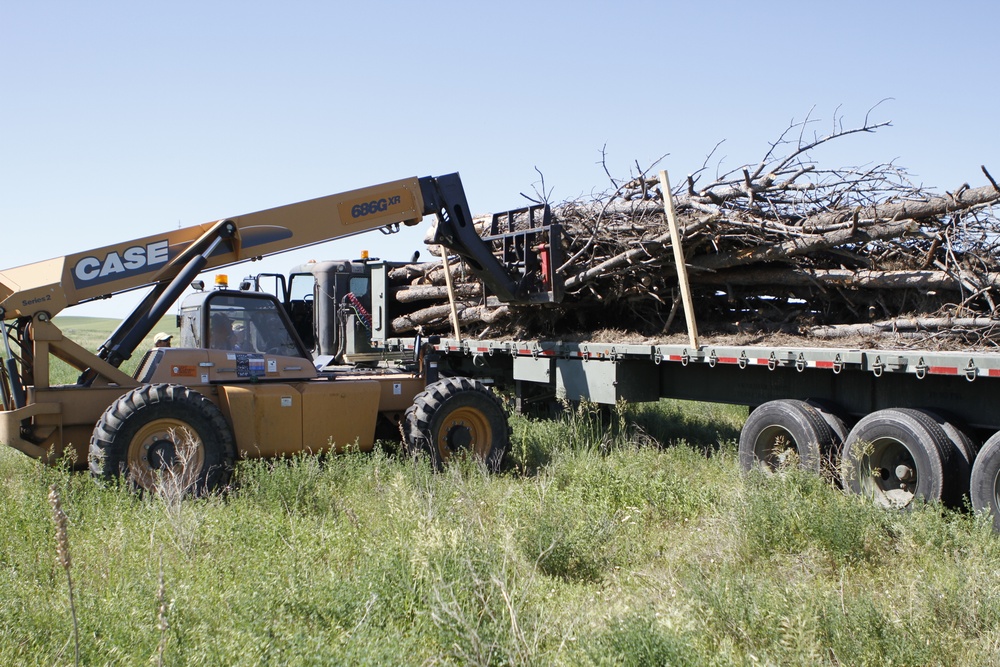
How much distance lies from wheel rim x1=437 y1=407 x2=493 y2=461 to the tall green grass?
1025 mm

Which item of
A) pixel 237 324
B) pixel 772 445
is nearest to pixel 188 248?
pixel 237 324

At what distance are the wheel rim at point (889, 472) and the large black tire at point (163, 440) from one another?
17.8ft

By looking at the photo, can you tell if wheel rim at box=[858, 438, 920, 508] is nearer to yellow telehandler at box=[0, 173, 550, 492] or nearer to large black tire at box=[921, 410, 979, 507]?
large black tire at box=[921, 410, 979, 507]

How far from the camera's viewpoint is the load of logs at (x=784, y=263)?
24.6ft

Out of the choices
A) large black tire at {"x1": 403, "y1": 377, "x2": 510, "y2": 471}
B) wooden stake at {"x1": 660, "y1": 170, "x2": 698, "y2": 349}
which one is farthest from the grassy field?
wooden stake at {"x1": 660, "y1": 170, "x2": 698, "y2": 349}

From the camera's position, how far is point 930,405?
7008 mm

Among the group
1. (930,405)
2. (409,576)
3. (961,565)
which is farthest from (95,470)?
(930,405)

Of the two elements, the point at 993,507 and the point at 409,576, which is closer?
the point at 409,576

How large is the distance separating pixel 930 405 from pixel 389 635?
498 centimetres

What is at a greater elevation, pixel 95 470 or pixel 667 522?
pixel 95 470

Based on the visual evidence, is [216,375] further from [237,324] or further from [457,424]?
[457,424]

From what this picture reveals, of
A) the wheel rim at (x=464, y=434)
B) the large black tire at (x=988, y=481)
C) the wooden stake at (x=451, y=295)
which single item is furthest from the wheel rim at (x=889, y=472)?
the wooden stake at (x=451, y=295)

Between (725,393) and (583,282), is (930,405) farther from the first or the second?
(583,282)

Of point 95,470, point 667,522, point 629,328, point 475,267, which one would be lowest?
point 667,522
